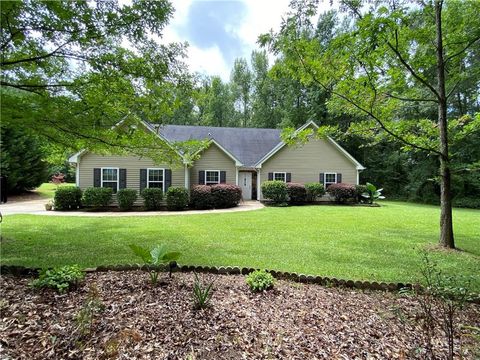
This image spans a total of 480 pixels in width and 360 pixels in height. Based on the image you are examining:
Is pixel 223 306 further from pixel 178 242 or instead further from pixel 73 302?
pixel 178 242

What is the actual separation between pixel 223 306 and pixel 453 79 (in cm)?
841

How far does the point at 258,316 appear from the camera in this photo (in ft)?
10.5

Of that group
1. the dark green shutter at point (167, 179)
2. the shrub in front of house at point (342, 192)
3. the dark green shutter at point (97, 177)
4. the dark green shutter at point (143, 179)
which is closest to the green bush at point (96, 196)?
the dark green shutter at point (97, 177)

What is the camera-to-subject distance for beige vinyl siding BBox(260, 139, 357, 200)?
19328mm

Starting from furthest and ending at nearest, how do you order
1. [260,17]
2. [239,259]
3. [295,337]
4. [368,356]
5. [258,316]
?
[260,17] < [239,259] < [258,316] < [295,337] < [368,356]

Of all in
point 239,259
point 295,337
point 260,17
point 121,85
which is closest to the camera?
point 295,337

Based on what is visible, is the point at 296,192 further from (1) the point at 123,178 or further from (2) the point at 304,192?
(1) the point at 123,178

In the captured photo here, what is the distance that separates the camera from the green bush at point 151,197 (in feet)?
49.0

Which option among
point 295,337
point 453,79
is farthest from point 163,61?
point 453,79

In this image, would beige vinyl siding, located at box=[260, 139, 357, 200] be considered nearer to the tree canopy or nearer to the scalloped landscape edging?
the tree canopy

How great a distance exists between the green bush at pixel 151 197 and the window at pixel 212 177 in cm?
324

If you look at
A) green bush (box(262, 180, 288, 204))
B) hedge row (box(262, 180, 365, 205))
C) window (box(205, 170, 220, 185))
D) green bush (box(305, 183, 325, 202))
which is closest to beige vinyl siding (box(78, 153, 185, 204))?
window (box(205, 170, 220, 185))

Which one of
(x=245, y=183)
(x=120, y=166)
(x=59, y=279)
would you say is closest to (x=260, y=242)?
(x=59, y=279)

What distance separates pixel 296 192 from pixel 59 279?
15298mm
